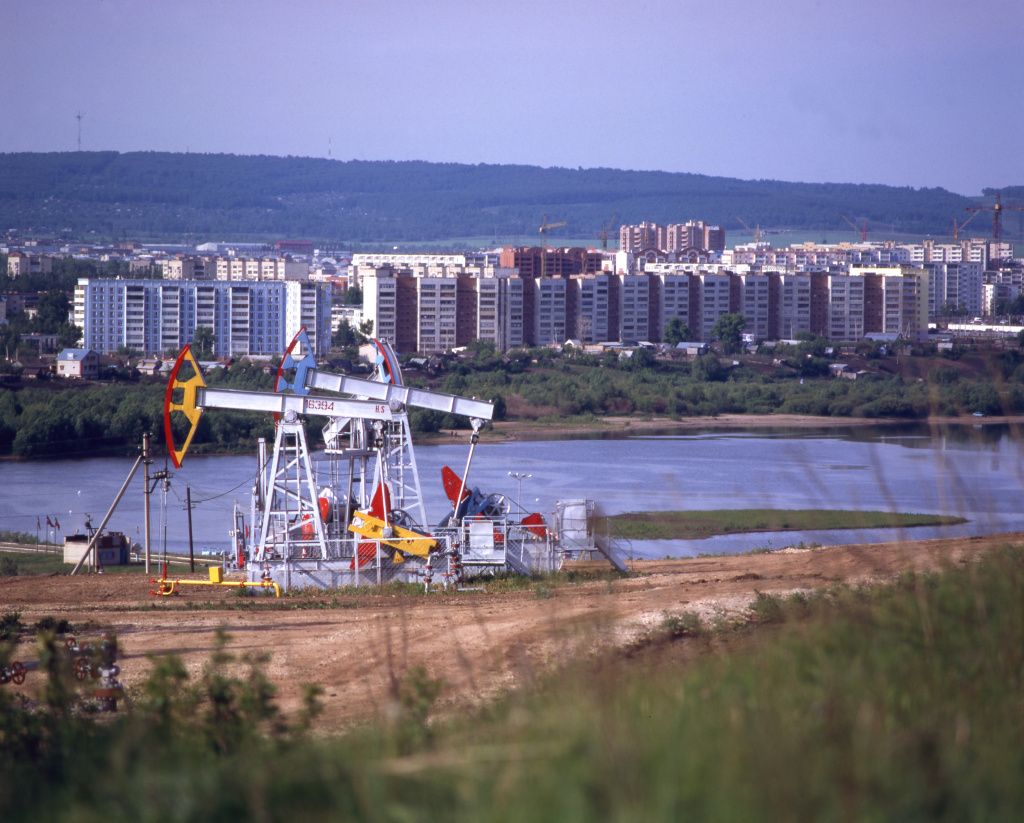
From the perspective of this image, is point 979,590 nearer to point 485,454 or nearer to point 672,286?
point 485,454

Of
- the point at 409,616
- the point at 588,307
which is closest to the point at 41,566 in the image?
the point at 409,616

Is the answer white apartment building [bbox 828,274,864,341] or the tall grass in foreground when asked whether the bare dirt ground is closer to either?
the tall grass in foreground

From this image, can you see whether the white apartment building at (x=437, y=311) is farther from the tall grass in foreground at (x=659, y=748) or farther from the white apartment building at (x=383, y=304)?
the tall grass in foreground at (x=659, y=748)

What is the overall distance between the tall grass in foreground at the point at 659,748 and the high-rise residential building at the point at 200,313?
53.1 meters

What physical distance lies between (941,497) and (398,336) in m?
58.9

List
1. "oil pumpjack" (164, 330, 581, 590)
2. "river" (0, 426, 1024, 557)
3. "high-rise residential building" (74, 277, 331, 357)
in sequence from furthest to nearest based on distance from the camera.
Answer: "high-rise residential building" (74, 277, 331, 357) → "river" (0, 426, 1024, 557) → "oil pumpjack" (164, 330, 581, 590)

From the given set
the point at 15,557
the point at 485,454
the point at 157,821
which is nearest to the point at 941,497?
the point at 157,821

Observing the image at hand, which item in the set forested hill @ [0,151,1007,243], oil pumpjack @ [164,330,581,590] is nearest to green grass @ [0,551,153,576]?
oil pumpjack @ [164,330,581,590]

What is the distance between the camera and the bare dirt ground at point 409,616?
4.96 metres

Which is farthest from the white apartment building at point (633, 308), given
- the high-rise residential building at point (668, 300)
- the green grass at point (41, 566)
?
the green grass at point (41, 566)

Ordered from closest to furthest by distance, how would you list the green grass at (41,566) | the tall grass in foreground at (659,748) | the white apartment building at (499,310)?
the tall grass in foreground at (659,748)
the green grass at (41,566)
the white apartment building at (499,310)

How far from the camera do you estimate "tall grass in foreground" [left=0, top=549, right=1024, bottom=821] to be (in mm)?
1903

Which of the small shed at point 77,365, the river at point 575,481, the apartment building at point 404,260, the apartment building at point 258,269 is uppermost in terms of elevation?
the apartment building at point 404,260

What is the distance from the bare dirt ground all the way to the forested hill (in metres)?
157
